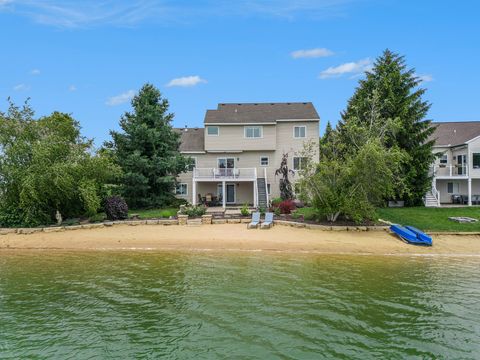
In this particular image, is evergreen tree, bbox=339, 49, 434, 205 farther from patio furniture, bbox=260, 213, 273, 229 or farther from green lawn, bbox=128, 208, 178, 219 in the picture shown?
green lawn, bbox=128, 208, 178, 219

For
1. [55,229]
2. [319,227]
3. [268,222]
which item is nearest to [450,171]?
[319,227]

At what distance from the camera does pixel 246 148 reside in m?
35.4

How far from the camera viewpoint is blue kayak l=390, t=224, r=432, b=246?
65.8 feet

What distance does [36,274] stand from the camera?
48.5 feet

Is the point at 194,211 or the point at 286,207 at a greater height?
the point at 286,207

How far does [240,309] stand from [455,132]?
35.5m

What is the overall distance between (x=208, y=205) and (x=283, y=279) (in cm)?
2062

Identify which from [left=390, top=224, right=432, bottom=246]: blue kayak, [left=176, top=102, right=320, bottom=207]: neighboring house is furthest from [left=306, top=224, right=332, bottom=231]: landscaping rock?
[left=176, top=102, right=320, bottom=207]: neighboring house

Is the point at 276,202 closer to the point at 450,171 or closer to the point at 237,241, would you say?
the point at 237,241

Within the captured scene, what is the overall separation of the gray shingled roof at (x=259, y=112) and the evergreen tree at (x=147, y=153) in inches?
200

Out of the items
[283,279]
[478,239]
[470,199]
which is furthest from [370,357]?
[470,199]

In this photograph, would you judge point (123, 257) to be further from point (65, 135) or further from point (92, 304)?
point (65, 135)

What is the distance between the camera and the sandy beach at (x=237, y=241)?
770 inches

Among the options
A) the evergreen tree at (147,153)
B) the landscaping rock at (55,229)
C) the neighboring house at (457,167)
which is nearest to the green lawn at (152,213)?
the evergreen tree at (147,153)
